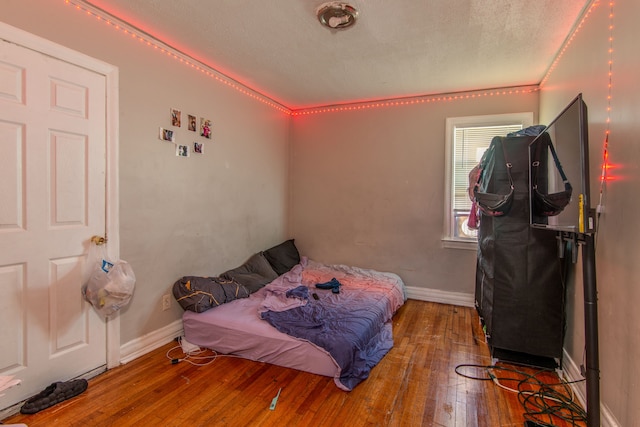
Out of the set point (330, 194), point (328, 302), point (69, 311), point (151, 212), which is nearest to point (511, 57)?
point (330, 194)

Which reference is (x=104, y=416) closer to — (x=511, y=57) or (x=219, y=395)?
(x=219, y=395)

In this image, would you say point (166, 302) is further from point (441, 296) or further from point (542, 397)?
point (441, 296)

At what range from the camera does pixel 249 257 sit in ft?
12.3

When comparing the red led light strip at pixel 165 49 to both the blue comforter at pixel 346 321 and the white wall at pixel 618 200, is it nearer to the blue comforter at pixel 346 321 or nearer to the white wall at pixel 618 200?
the blue comforter at pixel 346 321

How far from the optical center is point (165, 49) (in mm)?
2621

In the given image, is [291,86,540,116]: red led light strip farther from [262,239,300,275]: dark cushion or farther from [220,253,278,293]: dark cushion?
[220,253,278,293]: dark cushion

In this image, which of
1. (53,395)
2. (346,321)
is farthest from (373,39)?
(53,395)

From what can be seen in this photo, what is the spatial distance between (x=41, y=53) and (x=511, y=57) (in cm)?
344

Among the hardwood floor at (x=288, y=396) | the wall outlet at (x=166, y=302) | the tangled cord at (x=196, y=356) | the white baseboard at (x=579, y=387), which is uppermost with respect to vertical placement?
the wall outlet at (x=166, y=302)

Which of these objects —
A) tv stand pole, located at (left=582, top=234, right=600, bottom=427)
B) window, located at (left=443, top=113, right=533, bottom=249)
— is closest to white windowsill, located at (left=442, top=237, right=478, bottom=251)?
window, located at (left=443, top=113, right=533, bottom=249)

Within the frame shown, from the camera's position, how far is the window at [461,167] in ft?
Result: 11.9

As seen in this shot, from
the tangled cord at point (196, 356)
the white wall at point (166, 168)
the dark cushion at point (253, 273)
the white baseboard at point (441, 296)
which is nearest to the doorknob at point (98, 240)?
the white wall at point (166, 168)

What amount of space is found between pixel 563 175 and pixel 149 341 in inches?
119

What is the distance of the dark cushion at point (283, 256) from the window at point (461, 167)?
188cm
